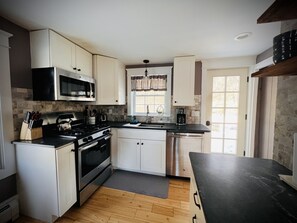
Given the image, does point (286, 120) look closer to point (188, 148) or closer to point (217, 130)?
point (188, 148)

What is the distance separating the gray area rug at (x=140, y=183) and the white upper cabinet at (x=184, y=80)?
1494mm

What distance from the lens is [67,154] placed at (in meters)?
1.60

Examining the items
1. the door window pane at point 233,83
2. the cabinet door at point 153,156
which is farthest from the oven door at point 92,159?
the door window pane at point 233,83

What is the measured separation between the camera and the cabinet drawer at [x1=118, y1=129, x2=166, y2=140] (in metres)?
2.48

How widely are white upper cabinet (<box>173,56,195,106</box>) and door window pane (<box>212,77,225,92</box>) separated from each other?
512mm

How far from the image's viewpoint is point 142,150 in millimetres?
2574

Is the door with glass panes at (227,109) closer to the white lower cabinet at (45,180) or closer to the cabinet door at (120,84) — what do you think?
the cabinet door at (120,84)

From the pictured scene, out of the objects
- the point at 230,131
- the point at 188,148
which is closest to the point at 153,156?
the point at 188,148

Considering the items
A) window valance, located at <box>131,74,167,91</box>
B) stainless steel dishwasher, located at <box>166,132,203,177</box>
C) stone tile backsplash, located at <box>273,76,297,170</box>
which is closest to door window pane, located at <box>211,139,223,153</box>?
stainless steel dishwasher, located at <box>166,132,203,177</box>

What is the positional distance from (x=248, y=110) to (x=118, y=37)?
265cm

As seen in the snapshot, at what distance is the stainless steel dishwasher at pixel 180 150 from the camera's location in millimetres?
2371

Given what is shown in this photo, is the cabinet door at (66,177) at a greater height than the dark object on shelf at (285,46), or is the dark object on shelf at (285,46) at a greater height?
the dark object on shelf at (285,46)

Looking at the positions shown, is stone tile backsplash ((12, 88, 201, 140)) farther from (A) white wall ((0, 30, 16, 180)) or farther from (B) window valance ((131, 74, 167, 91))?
(B) window valance ((131, 74, 167, 91))

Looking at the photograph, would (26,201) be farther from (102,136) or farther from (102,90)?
(102,90)
